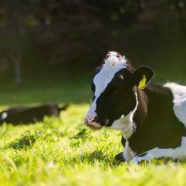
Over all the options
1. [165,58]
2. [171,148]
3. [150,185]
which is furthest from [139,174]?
[165,58]

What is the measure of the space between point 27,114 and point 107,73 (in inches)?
416

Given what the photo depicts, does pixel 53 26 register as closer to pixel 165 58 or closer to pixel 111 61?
pixel 165 58

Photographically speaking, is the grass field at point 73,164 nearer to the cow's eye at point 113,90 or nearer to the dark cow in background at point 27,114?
the cow's eye at point 113,90

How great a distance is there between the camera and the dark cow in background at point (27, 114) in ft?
54.9

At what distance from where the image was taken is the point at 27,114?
17.0m

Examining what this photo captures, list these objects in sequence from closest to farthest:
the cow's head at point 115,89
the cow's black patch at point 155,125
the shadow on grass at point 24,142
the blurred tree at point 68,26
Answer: the cow's head at point 115,89 < the cow's black patch at point 155,125 < the shadow on grass at point 24,142 < the blurred tree at point 68,26

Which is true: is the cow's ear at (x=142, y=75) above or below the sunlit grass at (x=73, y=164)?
above

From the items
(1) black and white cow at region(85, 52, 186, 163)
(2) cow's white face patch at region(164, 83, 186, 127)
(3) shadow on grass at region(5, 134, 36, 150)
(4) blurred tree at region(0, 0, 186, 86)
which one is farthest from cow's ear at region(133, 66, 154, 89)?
(4) blurred tree at region(0, 0, 186, 86)

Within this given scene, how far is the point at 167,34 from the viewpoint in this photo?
1617 inches

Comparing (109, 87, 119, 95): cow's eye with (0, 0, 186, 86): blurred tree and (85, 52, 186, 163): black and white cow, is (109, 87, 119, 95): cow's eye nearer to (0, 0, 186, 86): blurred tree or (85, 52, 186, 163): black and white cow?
(85, 52, 186, 163): black and white cow

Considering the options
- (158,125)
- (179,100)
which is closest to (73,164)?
(158,125)

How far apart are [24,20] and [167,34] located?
952 centimetres

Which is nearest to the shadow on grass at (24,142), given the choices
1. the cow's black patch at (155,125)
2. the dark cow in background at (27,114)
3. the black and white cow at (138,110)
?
the black and white cow at (138,110)

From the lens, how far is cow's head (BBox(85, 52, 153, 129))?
21.2 feet
